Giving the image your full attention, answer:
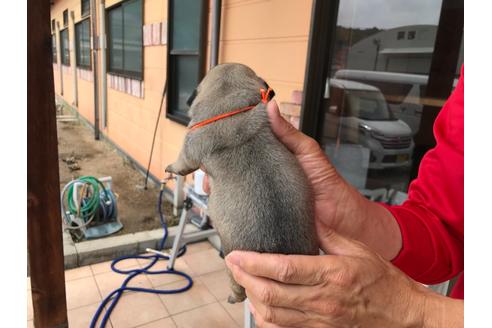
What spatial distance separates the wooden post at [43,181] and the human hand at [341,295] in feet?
3.64

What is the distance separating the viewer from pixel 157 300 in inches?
109

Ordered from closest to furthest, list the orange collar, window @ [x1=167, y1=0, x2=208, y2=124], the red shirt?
the red shirt, the orange collar, window @ [x1=167, y1=0, x2=208, y2=124]

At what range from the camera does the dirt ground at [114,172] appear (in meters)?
4.00

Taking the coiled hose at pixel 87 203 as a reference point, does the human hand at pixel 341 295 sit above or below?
above

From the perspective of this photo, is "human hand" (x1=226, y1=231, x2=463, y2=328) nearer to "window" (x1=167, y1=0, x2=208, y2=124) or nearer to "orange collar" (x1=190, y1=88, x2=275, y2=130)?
"orange collar" (x1=190, y1=88, x2=275, y2=130)

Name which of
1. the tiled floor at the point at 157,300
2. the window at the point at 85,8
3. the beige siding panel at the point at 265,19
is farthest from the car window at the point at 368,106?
the window at the point at 85,8

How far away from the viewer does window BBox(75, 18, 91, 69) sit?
556cm

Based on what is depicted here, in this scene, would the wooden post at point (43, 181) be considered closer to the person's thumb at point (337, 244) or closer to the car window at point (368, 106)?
the person's thumb at point (337, 244)

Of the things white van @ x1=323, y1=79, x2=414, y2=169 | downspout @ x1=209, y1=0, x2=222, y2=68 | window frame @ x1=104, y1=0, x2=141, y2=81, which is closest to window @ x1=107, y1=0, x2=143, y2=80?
window frame @ x1=104, y1=0, x2=141, y2=81

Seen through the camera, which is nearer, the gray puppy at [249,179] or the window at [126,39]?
the gray puppy at [249,179]

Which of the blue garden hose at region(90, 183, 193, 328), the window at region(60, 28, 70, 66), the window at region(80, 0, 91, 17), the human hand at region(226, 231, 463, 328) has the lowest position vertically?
the blue garden hose at region(90, 183, 193, 328)

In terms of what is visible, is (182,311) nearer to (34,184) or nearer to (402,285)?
(34,184)

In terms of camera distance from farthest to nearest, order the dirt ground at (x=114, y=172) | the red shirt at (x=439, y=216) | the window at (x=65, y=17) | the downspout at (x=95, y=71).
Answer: the downspout at (x=95, y=71), the window at (x=65, y=17), the dirt ground at (x=114, y=172), the red shirt at (x=439, y=216)

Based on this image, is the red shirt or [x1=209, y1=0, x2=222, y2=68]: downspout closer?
the red shirt
